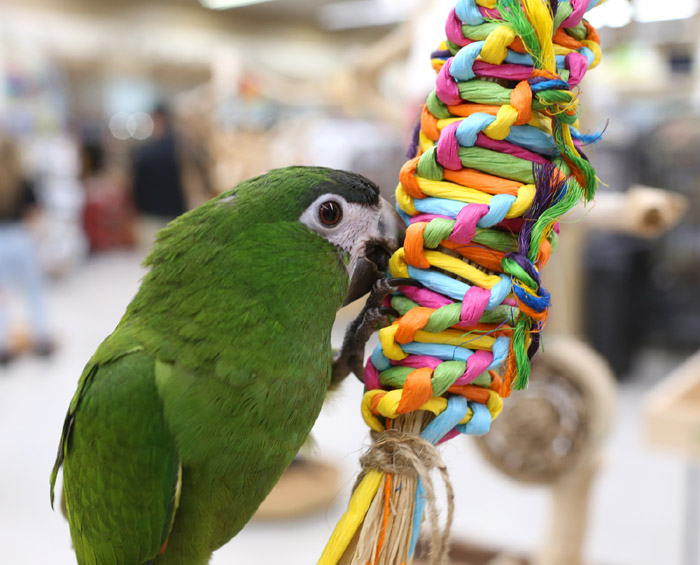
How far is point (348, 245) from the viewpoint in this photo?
1.39 ft

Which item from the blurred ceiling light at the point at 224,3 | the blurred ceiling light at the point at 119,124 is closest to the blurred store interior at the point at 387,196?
the blurred ceiling light at the point at 119,124

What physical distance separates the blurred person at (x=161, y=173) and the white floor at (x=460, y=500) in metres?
2.59

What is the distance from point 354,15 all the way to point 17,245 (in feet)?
25.1

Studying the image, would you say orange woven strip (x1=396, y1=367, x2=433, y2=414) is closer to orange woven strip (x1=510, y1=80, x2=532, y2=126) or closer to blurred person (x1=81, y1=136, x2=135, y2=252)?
orange woven strip (x1=510, y1=80, x2=532, y2=126)

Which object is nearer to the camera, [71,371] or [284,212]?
[284,212]

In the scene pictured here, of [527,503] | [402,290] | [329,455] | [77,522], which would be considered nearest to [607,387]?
[402,290]

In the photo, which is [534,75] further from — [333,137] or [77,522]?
[333,137]

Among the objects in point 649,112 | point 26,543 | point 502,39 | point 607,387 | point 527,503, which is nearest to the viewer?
point 502,39

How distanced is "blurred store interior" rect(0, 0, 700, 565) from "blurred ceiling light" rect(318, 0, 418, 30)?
346 centimetres

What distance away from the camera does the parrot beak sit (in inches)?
16.6

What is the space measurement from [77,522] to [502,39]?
391mm

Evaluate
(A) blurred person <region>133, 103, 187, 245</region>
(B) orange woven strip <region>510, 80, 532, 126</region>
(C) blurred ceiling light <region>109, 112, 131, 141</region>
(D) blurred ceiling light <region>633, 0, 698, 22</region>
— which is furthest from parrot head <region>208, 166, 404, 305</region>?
(C) blurred ceiling light <region>109, 112, 131, 141</region>

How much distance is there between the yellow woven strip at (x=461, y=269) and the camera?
1.24 ft

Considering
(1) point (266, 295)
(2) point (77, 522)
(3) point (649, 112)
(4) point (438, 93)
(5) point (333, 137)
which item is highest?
(3) point (649, 112)
